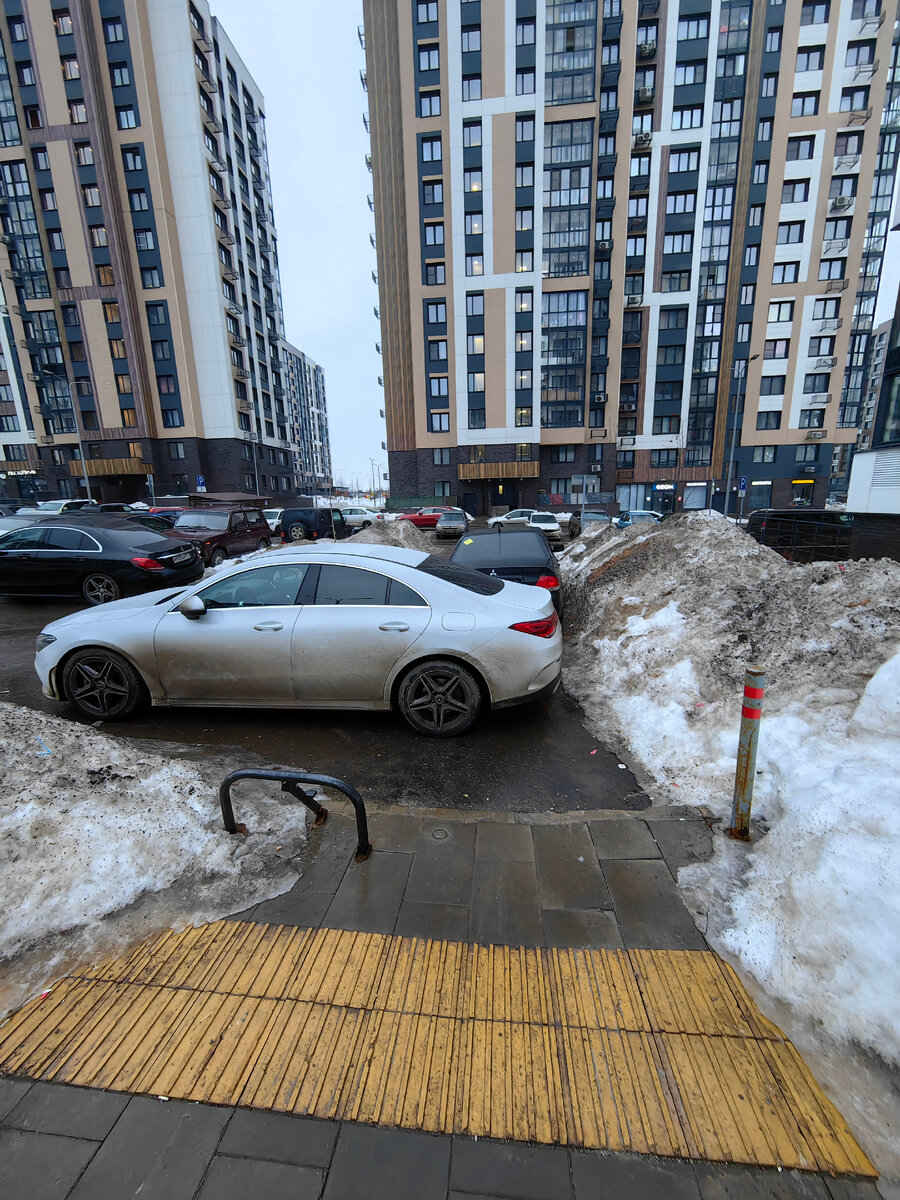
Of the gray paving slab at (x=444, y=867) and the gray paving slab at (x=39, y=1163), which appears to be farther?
the gray paving slab at (x=444, y=867)

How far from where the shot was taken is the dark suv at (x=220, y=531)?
13.4 metres

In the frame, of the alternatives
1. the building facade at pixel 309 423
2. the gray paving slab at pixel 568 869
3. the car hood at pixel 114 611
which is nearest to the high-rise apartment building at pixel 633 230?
the car hood at pixel 114 611

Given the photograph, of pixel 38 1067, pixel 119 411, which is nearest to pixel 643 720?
pixel 38 1067

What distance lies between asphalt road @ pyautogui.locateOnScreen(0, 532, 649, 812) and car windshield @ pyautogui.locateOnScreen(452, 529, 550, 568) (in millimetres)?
2345

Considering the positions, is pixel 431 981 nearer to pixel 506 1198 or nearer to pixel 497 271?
pixel 506 1198

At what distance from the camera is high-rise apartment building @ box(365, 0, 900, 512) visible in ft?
119

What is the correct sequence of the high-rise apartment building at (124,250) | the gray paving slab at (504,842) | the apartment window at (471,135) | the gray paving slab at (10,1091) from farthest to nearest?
the high-rise apartment building at (124,250), the apartment window at (471,135), the gray paving slab at (504,842), the gray paving slab at (10,1091)

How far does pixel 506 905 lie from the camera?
2.60 meters

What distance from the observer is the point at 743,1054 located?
6.26ft

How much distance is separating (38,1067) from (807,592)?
21.3 ft

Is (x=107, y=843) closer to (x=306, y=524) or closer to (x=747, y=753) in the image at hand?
(x=747, y=753)

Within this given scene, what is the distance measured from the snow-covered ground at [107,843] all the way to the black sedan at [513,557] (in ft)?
12.7

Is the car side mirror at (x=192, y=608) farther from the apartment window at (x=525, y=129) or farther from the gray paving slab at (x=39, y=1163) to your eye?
the apartment window at (x=525, y=129)

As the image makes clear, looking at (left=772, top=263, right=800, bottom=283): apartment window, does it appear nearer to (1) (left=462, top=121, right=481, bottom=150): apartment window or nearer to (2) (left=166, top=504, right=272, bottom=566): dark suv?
(1) (left=462, top=121, right=481, bottom=150): apartment window
